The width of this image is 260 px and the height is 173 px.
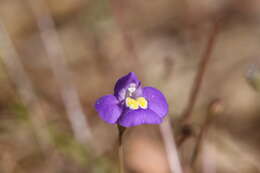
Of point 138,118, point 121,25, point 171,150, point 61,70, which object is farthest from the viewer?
point 61,70

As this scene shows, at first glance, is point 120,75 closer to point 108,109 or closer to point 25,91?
point 25,91

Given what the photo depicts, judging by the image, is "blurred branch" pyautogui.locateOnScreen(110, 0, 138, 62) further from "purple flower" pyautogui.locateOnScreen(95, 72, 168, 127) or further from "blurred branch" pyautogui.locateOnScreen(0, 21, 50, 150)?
"purple flower" pyautogui.locateOnScreen(95, 72, 168, 127)

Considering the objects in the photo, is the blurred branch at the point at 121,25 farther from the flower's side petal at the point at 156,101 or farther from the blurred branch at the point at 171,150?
the flower's side petal at the point at 156,101

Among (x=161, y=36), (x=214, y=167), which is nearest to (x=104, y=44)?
A: (x=161, y=36)

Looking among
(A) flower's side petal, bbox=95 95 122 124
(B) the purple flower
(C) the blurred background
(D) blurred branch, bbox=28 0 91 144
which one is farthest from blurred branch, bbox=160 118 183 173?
(A) flower's side petal, bbox=95 95 122 124

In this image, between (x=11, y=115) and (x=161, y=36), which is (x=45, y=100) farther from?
(x=161, y=36)

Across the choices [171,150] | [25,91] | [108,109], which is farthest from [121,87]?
[25,91]
